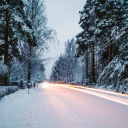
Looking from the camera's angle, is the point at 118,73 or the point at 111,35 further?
the point at 111,35

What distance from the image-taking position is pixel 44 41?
116ft

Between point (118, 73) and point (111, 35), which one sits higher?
point (111, 35)

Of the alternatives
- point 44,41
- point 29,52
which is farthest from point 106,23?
point 29,52

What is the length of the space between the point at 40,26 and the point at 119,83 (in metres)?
16.0

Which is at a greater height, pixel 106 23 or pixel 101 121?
pixel 106 23

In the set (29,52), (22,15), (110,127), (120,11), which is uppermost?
(120,11)

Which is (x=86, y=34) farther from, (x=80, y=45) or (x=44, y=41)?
(x=44, y=41)

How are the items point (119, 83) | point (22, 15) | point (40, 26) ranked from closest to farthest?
point (119, 83) → point (22, 15) → point (40, 26)

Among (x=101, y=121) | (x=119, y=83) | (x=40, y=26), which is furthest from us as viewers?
(x=40, y=26)

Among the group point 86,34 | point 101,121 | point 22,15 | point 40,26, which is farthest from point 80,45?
point 101,121

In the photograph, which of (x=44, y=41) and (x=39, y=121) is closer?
(x=39, y=121)

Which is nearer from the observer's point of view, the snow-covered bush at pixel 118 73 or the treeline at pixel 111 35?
the snow-covered bush at pixel 118 73

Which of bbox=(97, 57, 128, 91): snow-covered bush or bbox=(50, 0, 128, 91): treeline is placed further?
bbox=(50, 0, 128, 91): treeline

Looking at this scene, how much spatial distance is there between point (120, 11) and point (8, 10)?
1533 centimetres
